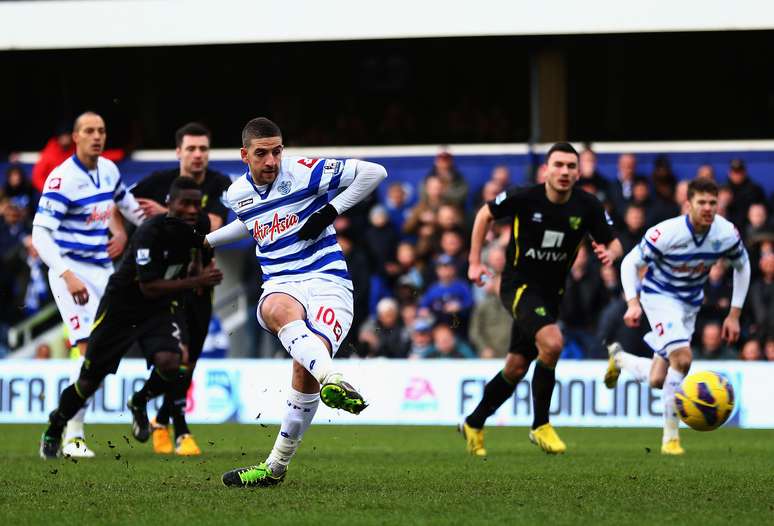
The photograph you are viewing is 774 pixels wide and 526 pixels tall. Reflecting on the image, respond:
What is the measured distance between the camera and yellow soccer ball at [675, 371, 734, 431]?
1007 cm

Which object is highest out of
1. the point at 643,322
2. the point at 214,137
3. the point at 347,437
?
the point at 214,137

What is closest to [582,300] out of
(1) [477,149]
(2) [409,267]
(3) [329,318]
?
(2) [409,267]

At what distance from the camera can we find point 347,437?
1488 cm

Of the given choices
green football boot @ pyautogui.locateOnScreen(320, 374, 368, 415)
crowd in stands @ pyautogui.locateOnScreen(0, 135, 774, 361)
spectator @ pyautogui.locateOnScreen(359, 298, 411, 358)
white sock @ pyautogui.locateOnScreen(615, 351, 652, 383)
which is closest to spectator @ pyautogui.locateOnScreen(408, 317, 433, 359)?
crowd in stands @ pyautogui.locateOnScreen(0, 135, 774, 361)

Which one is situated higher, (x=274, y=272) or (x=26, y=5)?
(x=26, y=5)

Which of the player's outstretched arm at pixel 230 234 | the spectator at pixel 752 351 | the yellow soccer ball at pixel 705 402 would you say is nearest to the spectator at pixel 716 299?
the spectator at pixel 752 351

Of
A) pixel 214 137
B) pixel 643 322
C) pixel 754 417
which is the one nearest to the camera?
pixel 754 417

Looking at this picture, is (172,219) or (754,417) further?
(754,417)

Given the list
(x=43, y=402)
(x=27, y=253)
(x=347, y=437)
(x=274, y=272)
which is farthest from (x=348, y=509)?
(x=27, y=253)

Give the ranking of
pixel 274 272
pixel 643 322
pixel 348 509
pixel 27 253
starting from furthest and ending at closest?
1. pixel 27 253
2. pixel 643 322
3. pixel 274 272
4. pixel 348 509

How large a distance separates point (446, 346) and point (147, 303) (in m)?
6.87

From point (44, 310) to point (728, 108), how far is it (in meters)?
11.1

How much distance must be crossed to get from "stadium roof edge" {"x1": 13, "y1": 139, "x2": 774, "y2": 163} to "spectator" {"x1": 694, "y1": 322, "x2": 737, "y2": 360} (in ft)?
15.9

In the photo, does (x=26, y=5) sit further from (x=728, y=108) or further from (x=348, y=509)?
(x=348, y=509)
